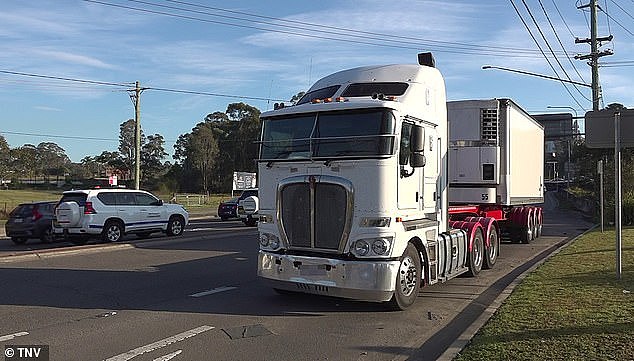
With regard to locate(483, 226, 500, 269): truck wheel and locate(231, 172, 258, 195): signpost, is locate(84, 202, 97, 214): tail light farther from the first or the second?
locate(231, 172, 258, 195): signpost

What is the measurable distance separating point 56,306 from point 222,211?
2657cm

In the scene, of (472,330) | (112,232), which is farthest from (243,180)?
(472,330)

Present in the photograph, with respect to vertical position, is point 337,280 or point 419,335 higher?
point 337,280

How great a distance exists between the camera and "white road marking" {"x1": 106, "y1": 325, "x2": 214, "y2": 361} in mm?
6766

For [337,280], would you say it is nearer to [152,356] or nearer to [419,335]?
[419,335]

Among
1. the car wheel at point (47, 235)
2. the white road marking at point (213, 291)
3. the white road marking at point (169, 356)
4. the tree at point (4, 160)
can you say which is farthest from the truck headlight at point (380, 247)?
the tree at point (4, 160)

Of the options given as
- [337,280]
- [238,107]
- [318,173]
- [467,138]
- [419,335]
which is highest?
[238,107]

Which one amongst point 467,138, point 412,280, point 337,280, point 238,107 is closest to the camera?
point 337,280

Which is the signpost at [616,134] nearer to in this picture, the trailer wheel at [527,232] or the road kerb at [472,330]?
the road kerb at [472,330]

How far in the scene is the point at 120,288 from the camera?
1130 centimetres

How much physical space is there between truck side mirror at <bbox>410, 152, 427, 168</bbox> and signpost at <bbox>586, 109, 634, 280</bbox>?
3797 millimetres

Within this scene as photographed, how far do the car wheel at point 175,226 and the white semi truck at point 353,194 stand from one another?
14232 mm

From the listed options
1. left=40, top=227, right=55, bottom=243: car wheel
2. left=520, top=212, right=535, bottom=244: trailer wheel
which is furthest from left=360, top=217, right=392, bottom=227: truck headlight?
left=40, top=227, right=55, bottom=243: car wheel

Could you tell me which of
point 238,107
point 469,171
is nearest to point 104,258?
point 469,171
